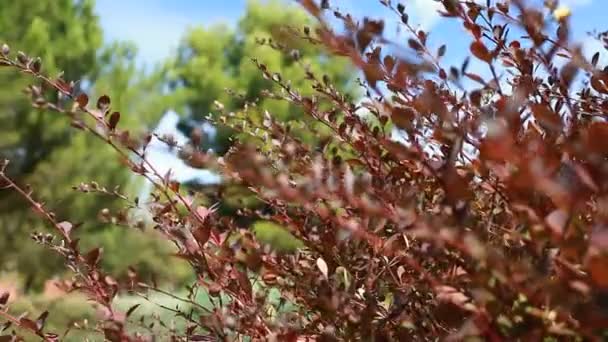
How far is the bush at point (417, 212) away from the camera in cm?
65

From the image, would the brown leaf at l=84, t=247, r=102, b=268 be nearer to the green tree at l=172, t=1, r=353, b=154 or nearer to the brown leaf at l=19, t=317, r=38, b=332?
the brown leaf at l=19, t=317, r=38, b=332

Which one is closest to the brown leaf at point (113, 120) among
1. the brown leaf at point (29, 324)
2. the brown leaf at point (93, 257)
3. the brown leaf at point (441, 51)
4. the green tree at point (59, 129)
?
the brown leaf at point (93, 257)

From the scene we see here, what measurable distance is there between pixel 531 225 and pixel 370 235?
35 centimetres

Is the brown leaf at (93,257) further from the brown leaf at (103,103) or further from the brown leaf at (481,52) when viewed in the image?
the brown leaf at (481,52)

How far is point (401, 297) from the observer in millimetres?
1053

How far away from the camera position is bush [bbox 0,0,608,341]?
2.12 ft

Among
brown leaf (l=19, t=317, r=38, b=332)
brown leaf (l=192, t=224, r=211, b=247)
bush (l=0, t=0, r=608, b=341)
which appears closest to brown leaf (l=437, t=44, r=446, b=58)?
bush (l=0, t=0, r=608, b=341)

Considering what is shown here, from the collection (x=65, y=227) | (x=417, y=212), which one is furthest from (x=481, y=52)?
(x=65, y=227)

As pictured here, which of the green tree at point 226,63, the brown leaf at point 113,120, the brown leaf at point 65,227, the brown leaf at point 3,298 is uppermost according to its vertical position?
the green tree at point 226,63

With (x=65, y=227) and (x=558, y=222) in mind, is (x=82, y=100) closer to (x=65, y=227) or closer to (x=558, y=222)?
(x=65, y=227)

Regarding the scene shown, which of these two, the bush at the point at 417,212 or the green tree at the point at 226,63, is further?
the green tree at the point at 226,63

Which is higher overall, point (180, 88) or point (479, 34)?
point (180, 88)

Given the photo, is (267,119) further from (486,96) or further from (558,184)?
(558,184)

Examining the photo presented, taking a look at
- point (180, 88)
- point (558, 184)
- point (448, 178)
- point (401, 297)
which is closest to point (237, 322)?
point (401, 297)
